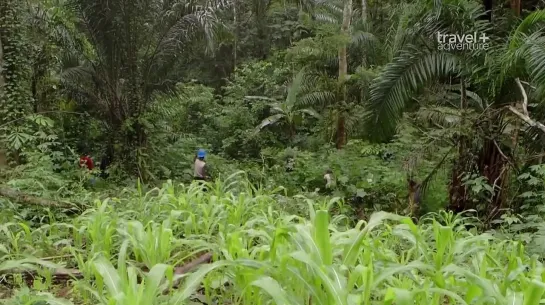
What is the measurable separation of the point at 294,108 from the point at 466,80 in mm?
7575

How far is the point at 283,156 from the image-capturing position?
1159 centimetres

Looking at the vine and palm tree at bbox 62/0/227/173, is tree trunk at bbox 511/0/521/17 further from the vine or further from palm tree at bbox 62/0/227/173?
the vine

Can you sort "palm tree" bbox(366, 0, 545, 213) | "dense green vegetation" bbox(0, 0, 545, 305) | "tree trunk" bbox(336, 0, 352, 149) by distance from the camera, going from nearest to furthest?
"dense green vegetation" bbox(0, 0, 545, 305) → "palm tree" bbox(366, 0, 545, 213) → "tree trunk" bbox(336, 0, 352, 149)

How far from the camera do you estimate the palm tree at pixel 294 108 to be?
12531 mm

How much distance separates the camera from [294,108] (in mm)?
13477

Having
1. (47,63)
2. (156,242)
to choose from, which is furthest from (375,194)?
(47,63)

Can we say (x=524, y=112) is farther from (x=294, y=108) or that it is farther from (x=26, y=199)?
(x=294, y=108)

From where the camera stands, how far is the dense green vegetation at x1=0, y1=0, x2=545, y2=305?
1.95 metres

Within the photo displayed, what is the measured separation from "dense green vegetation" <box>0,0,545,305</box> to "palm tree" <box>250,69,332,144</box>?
0.31ft

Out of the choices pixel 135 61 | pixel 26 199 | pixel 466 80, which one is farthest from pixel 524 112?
pixel 135 61

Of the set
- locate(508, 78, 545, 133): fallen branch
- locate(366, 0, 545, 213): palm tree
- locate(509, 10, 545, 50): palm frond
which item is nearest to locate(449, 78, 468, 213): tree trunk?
locate(366, 0, 545, 213): palm tree

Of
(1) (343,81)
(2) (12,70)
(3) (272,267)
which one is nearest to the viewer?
(3) (272,267)

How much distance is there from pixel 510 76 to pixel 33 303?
5201 millimetres

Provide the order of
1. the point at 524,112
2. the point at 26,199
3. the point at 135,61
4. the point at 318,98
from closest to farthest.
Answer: the point at 26,199 < the point at 524,112 < the point at 135,61 < the point at 318,98
